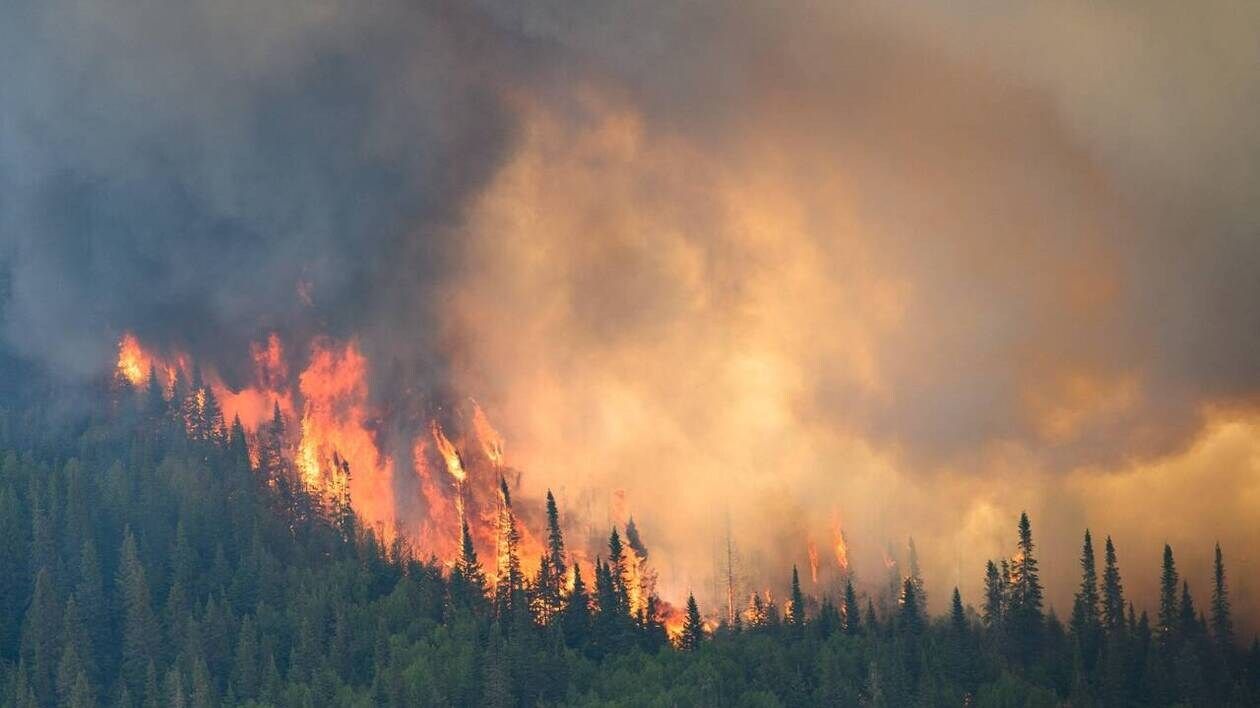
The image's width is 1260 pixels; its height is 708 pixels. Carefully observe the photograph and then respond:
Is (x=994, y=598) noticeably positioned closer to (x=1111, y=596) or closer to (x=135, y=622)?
(x=1111, y=596)

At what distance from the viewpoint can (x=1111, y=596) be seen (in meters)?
178

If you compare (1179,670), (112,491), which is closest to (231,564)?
(112,491)

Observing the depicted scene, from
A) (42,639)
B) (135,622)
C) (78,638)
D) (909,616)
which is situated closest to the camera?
(42,639)

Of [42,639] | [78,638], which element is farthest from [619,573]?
[42,639]

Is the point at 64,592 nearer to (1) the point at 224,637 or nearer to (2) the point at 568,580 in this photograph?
(1) the point at 224,637

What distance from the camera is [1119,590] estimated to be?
178 m

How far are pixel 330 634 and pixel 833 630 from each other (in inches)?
1701

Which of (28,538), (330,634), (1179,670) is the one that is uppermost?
(28,538)

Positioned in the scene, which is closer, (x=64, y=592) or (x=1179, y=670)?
(x=1179, y=670)

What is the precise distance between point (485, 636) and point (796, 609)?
1102 inches

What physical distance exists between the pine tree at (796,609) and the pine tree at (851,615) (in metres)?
3.85

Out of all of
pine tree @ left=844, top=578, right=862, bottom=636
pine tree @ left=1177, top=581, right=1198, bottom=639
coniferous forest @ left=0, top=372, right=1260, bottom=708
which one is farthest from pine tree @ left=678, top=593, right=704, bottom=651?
pine tree @ left=1177, top=581, right=1198, bottom=639

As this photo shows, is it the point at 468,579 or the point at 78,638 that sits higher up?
the point at 468,579

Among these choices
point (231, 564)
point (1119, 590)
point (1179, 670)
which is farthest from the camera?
point (231, 564)
